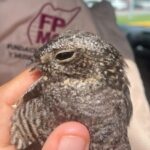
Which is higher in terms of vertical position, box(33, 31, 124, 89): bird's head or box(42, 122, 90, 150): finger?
box(33, 31, 124, 89): bird's head

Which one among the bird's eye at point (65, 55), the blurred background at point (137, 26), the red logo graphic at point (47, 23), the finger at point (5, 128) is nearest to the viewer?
the bird's eye at point (65, 55)

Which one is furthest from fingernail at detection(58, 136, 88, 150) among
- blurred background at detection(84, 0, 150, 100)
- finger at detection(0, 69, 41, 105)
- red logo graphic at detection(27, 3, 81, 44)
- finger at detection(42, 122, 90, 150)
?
blurred background at detection(84, 0, 150, 100)

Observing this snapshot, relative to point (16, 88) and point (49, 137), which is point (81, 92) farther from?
point (16, 88)

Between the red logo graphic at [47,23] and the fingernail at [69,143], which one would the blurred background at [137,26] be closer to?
the red logo graphic at [47,23]

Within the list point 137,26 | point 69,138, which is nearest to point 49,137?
point 69,138

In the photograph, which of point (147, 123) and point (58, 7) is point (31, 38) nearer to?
point (58, 7)

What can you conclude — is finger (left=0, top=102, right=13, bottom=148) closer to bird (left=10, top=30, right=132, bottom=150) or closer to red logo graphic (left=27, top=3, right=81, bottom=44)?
bird (left=10, top=30, right=132, bottom=150)

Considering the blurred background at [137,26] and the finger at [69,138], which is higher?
the finger at [69,138]

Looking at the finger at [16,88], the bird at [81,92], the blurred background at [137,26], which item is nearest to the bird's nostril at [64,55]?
the bird at [81,92]
